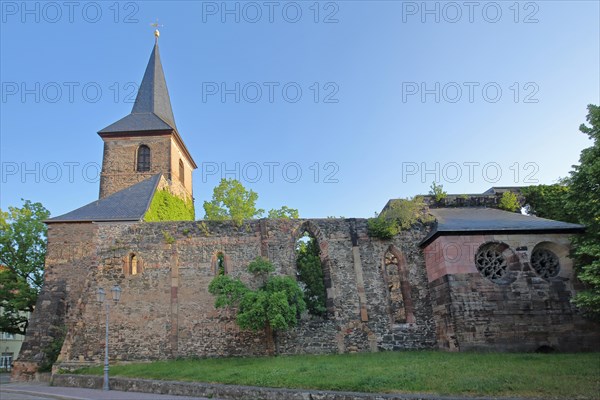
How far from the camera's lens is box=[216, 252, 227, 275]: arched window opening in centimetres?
1861

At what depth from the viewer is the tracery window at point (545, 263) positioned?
16688 millimetres

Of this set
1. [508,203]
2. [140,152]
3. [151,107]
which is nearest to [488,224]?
[508,203]

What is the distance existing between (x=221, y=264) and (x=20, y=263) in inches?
566

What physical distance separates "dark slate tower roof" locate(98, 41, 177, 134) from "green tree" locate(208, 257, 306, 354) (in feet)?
64.6

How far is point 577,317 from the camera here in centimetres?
1577

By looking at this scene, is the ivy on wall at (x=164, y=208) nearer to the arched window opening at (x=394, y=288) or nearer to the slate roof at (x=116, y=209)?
the slate roof at (x=116, y=209)

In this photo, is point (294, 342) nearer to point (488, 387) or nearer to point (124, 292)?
point (124, 292)

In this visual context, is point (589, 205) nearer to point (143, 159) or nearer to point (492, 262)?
point (492, 262)

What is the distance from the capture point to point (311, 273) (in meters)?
20.8

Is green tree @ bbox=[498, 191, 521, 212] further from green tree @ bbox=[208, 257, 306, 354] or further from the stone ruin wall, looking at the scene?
green tree @ bbox=[208, 257, 306, 354]

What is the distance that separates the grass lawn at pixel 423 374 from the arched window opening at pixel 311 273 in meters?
4.89

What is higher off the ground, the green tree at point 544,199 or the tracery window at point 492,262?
the green tree at point 544,199

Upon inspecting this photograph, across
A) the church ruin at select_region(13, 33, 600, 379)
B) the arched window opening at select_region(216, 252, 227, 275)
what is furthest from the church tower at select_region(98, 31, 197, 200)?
the arched window opening at select_region(216, 252, 227, 275)

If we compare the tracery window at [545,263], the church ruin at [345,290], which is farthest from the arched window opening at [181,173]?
the tracery window at [545,263]
